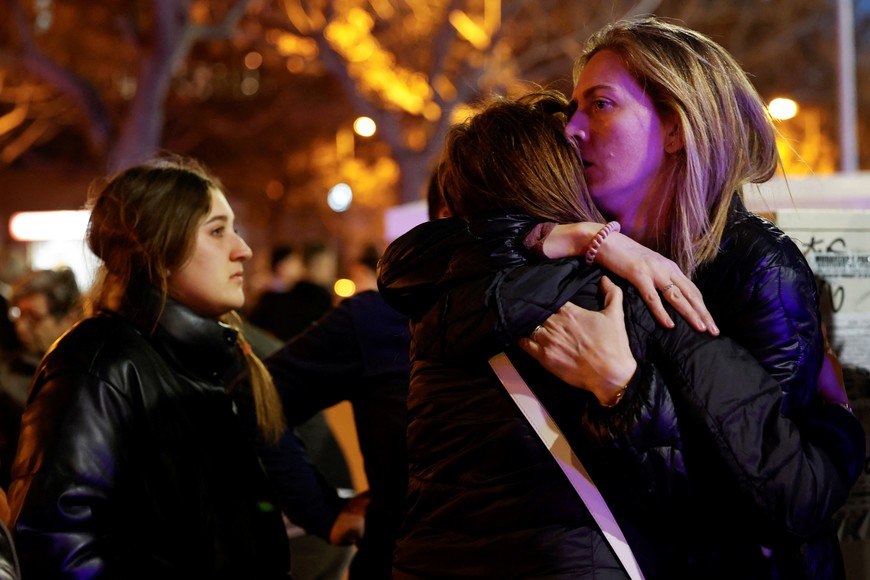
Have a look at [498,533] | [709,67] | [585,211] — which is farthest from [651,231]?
[498,533]

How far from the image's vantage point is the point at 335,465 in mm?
4883

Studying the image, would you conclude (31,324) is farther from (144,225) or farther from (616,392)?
(616,392)

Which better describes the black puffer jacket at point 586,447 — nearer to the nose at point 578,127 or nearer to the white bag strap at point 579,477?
the white bag strap at point 579,477

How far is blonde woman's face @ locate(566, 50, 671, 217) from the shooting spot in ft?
7.18

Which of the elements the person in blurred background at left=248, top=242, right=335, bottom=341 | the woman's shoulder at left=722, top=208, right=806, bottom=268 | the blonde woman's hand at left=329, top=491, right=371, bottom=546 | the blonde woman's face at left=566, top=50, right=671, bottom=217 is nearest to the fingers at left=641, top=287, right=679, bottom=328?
the woman's shoulder at left=722, top=208, right=806, bottom=268

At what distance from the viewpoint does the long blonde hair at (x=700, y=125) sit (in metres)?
2.11

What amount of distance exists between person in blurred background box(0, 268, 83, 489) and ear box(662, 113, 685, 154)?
3.14m

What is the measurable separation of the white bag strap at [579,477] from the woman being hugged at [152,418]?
1.13 metres

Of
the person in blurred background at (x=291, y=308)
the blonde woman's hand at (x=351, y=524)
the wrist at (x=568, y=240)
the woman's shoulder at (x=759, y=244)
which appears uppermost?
the wrist at (x=568, y=240)

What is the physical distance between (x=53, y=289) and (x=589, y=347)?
13.6 feet

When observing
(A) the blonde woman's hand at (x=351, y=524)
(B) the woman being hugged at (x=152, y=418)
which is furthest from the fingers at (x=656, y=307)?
(A) the blonde woman's hand at (x=351, y=524)

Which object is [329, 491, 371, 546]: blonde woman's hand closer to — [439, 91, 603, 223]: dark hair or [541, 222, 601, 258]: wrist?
[439, 91, 603, 223]: dark hair

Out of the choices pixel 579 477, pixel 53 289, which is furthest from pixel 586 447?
pixel 53 289

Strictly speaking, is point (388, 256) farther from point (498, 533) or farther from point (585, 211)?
point (498, 533)
